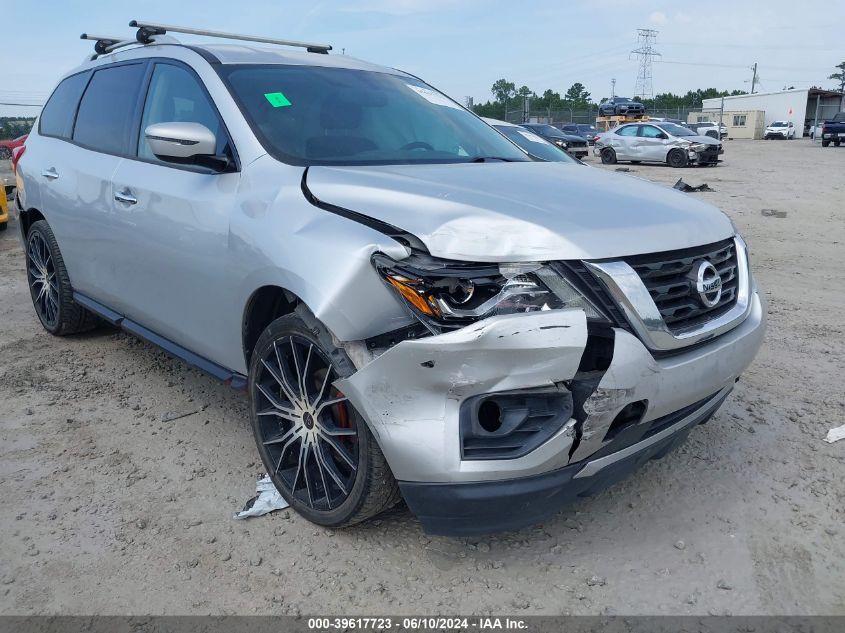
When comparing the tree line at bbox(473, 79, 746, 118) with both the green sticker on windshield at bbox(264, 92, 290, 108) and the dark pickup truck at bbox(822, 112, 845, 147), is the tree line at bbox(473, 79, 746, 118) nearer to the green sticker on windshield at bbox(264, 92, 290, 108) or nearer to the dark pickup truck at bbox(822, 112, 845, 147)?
the dark pickup truck at bbox(822, 112, 845, 147)

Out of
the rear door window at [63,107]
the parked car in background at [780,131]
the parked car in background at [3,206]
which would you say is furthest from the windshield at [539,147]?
the parked car in background at [780,131]

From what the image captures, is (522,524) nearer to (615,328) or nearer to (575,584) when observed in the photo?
(575,584)

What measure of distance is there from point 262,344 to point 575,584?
1.44 m

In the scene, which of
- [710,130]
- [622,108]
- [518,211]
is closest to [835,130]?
Answer: [710,130]

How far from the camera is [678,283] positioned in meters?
2.37

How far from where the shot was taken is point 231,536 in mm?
2695

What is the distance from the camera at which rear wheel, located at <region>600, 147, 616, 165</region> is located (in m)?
24.1

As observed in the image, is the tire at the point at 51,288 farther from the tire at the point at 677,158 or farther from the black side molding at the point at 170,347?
the tire at the point at 677,158

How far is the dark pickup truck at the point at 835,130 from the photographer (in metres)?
33.5

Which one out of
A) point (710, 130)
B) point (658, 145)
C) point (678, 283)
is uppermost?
point (678, 283)

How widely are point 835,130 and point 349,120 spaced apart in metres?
37.4

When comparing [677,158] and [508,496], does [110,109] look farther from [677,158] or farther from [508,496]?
[677,158]

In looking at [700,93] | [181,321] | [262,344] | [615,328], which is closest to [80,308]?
[181,321]

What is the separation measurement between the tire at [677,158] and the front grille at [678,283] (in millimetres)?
21199
